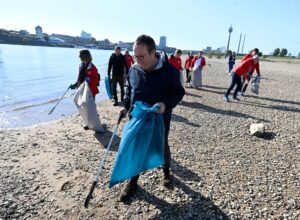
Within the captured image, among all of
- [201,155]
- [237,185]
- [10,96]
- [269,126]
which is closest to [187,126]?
[201,155]

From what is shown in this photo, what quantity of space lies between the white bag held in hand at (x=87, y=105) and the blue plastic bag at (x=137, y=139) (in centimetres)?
290

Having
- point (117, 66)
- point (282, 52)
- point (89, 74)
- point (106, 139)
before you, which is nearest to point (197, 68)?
point (117, 66)

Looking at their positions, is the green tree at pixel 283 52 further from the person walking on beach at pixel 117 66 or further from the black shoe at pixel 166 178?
the black shoe at pixel 166 178

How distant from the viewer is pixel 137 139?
9.82 feet

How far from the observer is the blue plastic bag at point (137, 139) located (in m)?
2.98

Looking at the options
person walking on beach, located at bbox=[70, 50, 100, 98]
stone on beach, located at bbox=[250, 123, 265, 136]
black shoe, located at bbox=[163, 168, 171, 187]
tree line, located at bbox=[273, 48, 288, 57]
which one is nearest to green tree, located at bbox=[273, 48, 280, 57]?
tree line, located at bbox=[273, 48, 288, 57]

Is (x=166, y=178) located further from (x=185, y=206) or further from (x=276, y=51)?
(x=276, y=51)

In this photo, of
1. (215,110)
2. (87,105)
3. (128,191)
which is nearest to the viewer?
(128,191)

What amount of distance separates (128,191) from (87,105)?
2814mm

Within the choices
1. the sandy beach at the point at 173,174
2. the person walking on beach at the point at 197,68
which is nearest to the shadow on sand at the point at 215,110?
the sandy beach at the point at 173,174

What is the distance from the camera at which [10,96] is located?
40.7 ft

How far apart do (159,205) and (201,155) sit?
1.98 meters

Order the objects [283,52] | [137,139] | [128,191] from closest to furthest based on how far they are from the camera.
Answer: [137,139]
[128,191]
[283,52]

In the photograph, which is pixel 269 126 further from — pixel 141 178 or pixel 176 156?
pixel 141 178
